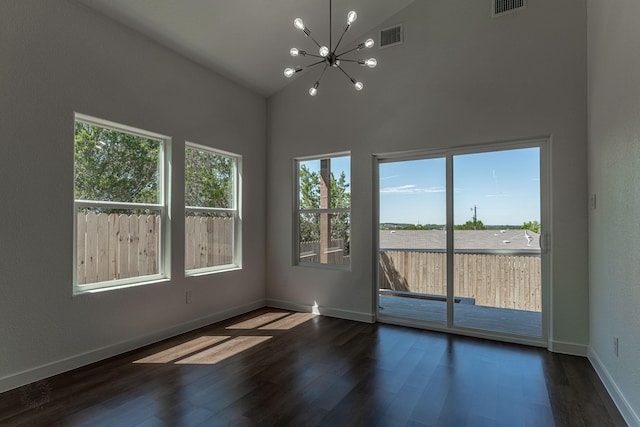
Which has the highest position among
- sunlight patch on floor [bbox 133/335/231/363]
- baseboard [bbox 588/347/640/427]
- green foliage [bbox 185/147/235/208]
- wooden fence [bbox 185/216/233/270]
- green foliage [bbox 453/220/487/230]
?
green foliage [bbox 185/147/235/208]

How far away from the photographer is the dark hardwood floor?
2277 mm

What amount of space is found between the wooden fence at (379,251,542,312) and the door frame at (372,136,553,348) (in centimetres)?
7

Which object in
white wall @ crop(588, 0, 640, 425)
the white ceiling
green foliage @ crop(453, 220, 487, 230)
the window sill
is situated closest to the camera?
white wall @ crop(588, 0, 640, 425)

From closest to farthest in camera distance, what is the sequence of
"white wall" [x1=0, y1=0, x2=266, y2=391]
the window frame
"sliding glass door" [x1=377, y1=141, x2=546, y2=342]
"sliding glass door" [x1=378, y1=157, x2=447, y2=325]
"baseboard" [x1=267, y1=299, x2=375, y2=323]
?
"white wall" [x1=0, y1=0, x2=266, y2=391]
"sliding glass door" [x1=377, y1=141, x2=546, y2=342]
"sliding glass door" [x1=378, y1=157, x2=447, y2=325]
"baseboard" [x1=267, y1=299, x2=375, y2=323]
the window frame

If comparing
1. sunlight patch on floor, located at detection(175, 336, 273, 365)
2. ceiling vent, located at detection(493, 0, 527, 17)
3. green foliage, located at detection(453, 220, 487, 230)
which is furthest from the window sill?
ceiling vent, located at detection(493, 0, 527, 17)

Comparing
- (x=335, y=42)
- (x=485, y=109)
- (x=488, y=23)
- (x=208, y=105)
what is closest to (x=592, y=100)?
(x=485, y=109)

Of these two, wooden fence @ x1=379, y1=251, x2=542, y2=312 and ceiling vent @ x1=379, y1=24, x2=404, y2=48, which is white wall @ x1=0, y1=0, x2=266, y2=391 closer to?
ceiling vent @ x1=379, y1=24, x2=404, y2=48

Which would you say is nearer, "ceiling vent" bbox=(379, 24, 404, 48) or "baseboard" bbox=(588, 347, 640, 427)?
"baseboard" bbox=(588, 347, 640, 427)

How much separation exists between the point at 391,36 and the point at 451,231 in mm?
2618

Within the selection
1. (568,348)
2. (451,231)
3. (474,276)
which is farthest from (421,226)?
(568,348)

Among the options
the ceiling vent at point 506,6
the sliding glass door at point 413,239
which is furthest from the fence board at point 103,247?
the ceiling vent at point 506,6

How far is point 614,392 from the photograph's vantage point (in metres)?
2.51

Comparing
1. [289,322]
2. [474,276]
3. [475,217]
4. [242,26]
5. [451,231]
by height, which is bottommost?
[289,322]

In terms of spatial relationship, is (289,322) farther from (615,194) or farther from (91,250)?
(615,194)
